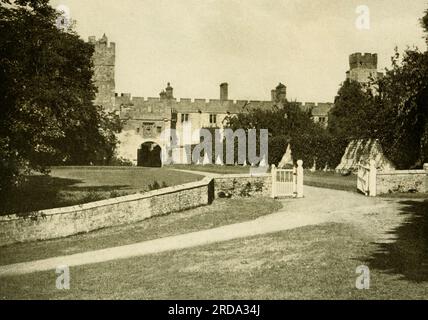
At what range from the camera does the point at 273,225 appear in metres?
14.0

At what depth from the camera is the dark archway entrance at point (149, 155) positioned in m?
53.3

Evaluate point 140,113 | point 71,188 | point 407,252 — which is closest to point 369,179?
point 407,252

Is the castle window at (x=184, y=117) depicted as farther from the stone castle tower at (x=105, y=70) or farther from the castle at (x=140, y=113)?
the stone castle tower at (x=105, y=70)

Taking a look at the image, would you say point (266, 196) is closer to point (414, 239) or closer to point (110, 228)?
point (110, 228)

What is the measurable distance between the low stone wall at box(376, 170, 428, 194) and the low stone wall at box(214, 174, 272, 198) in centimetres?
410

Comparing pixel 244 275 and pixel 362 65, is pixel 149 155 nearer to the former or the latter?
pixel 362 65

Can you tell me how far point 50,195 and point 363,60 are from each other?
47.8 meters

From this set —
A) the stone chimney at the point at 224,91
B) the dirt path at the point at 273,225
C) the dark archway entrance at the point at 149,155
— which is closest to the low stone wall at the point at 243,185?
the dirt path at the point at 273,225

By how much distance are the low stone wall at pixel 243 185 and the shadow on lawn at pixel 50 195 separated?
3936mm
